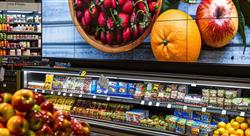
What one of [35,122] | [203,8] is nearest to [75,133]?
[35,122]

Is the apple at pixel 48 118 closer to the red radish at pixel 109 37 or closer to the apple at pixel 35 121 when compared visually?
the apple at pixel 35 121

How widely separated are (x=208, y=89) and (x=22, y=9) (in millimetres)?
11714

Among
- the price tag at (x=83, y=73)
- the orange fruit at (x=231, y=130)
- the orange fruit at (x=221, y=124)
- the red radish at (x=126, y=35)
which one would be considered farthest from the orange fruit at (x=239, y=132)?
the price tag at (x=83, y=73)

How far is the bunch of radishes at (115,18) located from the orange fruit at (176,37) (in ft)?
0.93

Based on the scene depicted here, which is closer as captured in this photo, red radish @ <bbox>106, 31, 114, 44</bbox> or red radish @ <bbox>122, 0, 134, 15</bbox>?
red radish @ <bbox>122, 0, 134, 15</bbox>

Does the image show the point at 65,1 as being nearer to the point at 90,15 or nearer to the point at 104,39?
the point at 90,15

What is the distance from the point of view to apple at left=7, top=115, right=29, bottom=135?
1948 millimetres

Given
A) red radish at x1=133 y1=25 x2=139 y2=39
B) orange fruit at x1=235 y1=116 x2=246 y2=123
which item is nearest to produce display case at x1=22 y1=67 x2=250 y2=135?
orange fruit at x1=235 y1=116 x2=246 y2=123

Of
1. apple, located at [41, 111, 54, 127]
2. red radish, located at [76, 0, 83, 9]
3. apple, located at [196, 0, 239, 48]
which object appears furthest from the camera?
red radish, located at [76, 0, 83, 9]

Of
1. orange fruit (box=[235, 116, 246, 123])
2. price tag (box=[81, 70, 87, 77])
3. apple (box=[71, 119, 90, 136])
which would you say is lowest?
orange fruit (box=[235, 116, 246, 123])

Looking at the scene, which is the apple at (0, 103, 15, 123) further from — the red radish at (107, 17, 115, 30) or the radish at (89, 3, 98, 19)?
the radish at (89, 3, 98, 19)

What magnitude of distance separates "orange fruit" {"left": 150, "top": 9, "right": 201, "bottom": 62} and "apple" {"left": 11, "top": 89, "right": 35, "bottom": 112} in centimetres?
265

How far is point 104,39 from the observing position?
5340 millimetres

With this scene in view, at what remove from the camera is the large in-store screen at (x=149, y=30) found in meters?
4.02
